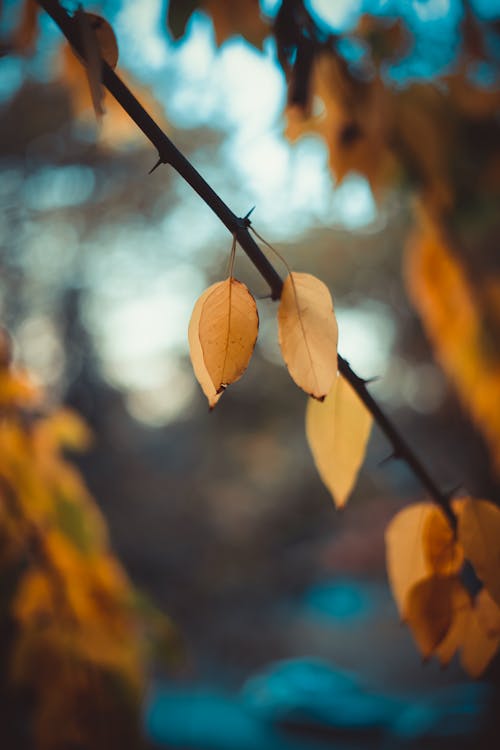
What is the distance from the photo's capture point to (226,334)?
0.74ft

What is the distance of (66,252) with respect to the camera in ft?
18.1

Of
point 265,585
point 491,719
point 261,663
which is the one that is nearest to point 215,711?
point 261,663

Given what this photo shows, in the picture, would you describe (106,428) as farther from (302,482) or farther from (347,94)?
(347,94)

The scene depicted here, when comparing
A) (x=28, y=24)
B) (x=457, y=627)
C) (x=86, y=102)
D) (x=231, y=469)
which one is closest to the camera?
(x=457, y=627)

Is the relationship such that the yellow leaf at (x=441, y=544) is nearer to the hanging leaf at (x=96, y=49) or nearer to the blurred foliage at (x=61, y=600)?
the hanging leaf at (x=96, y=49)

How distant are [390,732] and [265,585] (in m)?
2.94

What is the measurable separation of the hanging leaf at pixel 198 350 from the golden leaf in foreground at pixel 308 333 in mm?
37

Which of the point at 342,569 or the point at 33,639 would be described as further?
the point at 342,569

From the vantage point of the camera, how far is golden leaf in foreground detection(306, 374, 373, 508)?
275mm

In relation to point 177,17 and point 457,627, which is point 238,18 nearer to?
point 177,17

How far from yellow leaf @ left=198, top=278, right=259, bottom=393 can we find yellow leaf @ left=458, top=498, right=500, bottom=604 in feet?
0.51

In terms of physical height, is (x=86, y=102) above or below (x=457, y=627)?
above

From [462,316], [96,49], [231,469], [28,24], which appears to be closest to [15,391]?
[28,24]

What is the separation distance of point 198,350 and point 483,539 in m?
0.18
